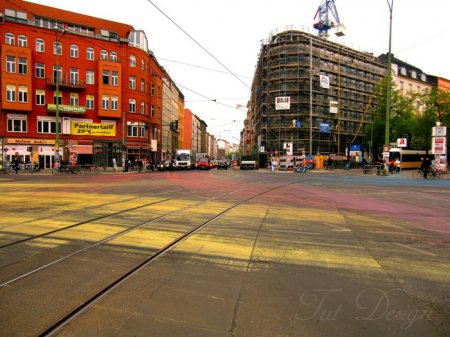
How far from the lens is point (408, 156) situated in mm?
53781

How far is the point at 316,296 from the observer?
396 cm

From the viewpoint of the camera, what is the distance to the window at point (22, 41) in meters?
44.3

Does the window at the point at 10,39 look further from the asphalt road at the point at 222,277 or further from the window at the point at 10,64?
the asphalt road at the point at 222,277

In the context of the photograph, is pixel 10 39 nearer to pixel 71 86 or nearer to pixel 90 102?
pixel 71 86

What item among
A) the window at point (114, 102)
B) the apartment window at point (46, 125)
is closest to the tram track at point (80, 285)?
the apartment window at point (46, 125)

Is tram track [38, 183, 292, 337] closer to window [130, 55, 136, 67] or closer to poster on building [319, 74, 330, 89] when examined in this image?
window [130, 55, 136, 67]

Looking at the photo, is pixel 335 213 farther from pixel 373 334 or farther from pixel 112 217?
pixel 373 334

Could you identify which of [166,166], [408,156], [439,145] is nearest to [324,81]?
[408,156]

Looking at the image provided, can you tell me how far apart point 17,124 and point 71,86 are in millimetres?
7854

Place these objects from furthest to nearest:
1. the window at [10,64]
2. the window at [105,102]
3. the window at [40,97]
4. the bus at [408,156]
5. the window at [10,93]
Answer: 1. the bus at [408,156]
2. the window at [105,102]
3. the window at [40,97]
4. the window at [10,93]
5. the window at [10,64]

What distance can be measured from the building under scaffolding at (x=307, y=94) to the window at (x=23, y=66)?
113 ft

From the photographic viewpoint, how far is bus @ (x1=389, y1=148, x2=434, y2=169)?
173ft

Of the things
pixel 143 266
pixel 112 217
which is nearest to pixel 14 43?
pixel 112 217

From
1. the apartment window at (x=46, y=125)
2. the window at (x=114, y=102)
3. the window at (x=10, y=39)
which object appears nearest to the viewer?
the window at (x=10, y=39)
